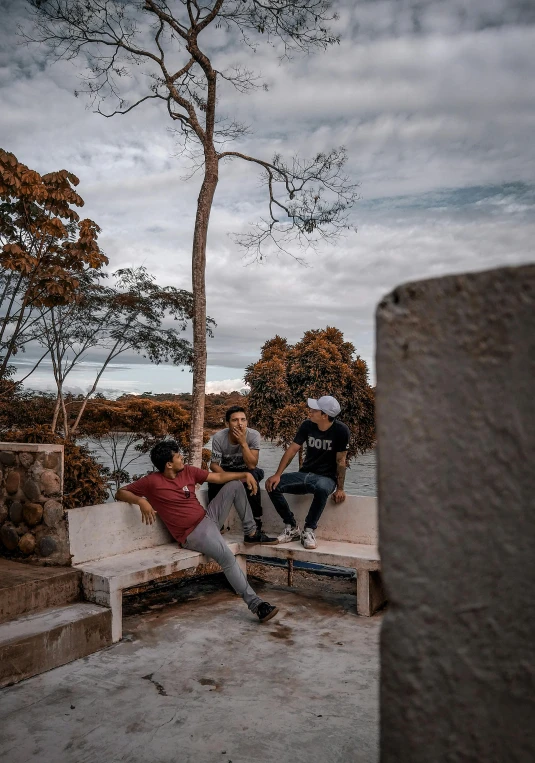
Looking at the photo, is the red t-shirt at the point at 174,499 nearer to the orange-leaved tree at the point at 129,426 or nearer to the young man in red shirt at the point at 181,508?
the young man in red shirt at the point at 181,508

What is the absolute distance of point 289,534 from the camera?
542 centimetres

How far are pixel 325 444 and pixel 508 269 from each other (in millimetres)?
4620

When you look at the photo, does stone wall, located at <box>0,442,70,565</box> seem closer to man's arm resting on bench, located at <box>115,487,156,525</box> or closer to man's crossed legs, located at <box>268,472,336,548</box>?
man's arm resting on bench, located at <box>115,487,156,525</box>

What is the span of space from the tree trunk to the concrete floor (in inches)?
152

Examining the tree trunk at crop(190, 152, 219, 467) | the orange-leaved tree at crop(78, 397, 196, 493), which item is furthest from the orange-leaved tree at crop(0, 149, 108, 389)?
the orange-leaved tree at crop(78, 397, 196, 493)

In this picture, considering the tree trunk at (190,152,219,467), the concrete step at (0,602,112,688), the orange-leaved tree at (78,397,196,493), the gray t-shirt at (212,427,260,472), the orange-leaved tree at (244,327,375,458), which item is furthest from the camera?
the orange-leaved tree at (78,397,196,493)

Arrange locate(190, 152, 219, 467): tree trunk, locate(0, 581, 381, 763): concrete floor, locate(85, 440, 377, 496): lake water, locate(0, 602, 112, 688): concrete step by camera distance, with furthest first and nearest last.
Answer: locate(85, 440, 377, 496): lake water, locate(190, 152, 219, 467): tree trunk, locate(0, 602, 112, 688): concrete step, locate(0, 581, 381, 763): concrete floor

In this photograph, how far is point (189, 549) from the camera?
5.07 meters

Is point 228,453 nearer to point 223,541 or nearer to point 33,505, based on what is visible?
point 223,541

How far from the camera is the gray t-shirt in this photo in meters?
5.63

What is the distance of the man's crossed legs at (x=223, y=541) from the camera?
4.62 m

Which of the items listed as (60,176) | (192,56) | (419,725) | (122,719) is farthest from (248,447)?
(192,56)

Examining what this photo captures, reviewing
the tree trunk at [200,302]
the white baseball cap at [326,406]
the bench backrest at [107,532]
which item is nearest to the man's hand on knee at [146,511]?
the bench backrest at [107,532]

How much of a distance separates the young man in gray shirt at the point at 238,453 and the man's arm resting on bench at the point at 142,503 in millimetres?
817
